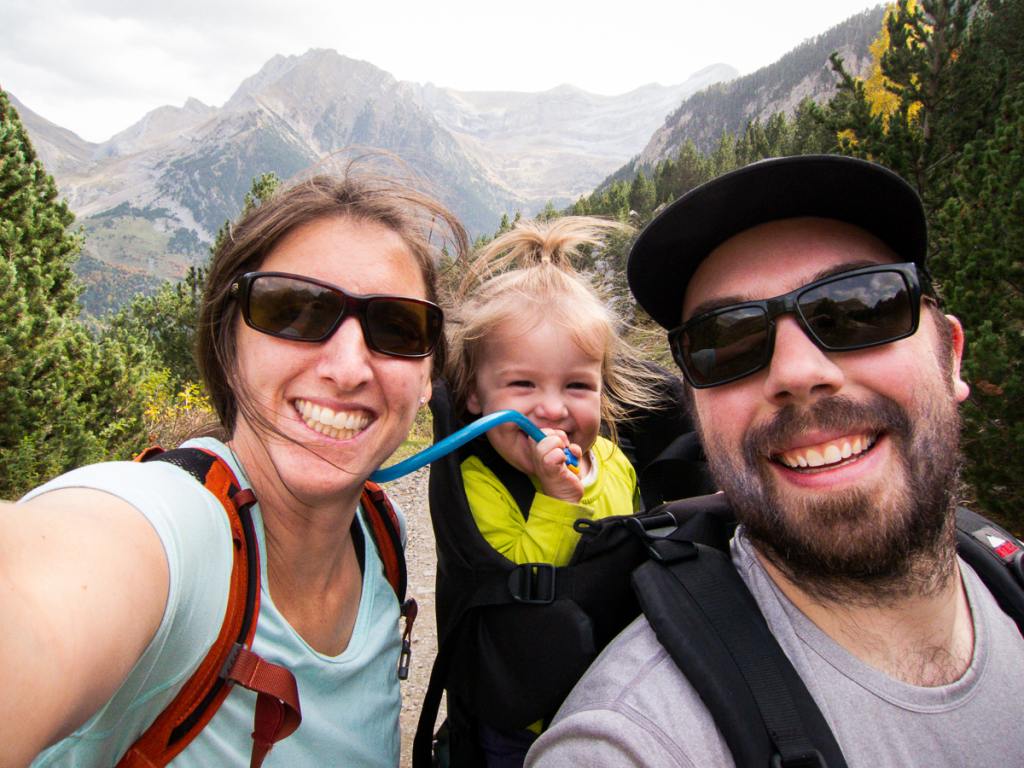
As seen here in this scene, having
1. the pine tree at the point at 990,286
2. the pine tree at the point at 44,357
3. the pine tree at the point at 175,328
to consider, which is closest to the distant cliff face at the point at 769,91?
the pine tree at the point at 175,328

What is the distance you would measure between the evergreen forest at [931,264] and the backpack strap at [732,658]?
1.89 metres

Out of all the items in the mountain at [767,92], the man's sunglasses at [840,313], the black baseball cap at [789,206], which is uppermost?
the mountain at [767,92]

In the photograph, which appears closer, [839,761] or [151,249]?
[839,761]

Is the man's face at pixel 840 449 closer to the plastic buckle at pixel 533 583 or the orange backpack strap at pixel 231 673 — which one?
the plastic buckle at pixel 533 583

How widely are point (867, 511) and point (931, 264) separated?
648cm

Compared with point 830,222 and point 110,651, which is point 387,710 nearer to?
point 110,651

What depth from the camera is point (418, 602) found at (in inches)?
168

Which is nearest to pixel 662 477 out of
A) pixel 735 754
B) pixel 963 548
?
pixel 963 548

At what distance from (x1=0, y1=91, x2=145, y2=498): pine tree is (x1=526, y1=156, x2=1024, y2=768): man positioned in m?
7.81

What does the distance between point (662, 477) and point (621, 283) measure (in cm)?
144

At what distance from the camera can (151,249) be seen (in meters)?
167

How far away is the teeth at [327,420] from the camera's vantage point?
4.07 ft

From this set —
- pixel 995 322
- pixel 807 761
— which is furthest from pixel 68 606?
pixel 995 322

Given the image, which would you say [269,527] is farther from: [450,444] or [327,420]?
[450,444]
